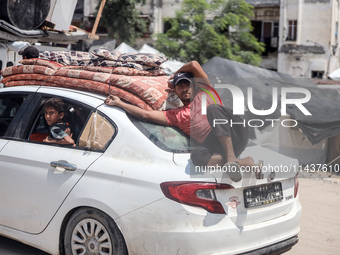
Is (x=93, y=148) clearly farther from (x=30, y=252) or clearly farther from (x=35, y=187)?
(x=30, y=252)

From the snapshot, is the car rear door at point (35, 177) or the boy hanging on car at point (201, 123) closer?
the boy hanging on car at point (201, 123)

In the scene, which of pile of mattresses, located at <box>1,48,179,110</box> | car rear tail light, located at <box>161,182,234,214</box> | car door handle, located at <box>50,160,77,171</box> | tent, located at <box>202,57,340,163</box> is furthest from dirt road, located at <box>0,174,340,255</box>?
car rear tail light, located at <box>161,182,234,214</box>

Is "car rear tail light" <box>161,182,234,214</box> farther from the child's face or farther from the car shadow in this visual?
the car shadow

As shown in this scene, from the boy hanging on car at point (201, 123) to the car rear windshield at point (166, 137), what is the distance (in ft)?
0.20

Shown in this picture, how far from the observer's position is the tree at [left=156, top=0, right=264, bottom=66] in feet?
68.1

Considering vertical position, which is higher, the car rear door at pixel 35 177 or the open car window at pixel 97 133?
the open car window at pixel 97 133

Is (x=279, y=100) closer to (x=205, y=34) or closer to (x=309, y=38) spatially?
(x=205, y=34)

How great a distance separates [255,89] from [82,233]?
838 cm

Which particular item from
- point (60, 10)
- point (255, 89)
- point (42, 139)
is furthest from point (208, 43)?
point (42, 139)

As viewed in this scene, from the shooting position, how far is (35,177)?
409cm

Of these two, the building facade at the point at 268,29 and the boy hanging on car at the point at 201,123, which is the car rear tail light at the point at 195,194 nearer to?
the boy hanging on car at the point at 201,123

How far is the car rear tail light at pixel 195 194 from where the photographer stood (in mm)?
3445

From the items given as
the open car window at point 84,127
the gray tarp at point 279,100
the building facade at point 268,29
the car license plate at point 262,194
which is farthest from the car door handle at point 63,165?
the building facade at point 268,29

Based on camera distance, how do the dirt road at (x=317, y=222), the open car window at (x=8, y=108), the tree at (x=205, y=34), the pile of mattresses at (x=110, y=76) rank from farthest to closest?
the tree at (x=205, y=34)
the dirt road at (x=317, y=222)
the open car window at (x=8, y=108)
the pile of mattresses at (x=110, y=76)
